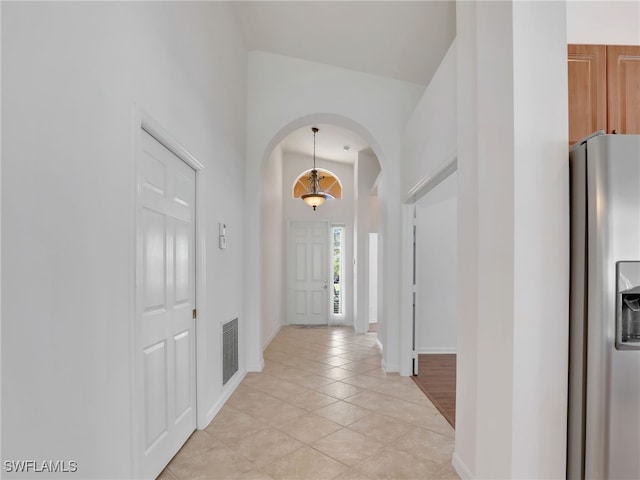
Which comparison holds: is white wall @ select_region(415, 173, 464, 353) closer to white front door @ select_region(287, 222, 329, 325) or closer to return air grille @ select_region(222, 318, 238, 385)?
return air grille @ select_region(222, 318, 238, 385)

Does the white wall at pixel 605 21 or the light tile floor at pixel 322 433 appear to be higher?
the white wall at pixel 605 21

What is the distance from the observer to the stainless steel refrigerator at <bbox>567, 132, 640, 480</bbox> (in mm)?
1373

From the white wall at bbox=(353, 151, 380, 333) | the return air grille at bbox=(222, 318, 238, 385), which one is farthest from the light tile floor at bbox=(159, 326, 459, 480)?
the white wall at bbox=(353, 151, 380, 333)

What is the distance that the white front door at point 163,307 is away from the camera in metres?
1.97

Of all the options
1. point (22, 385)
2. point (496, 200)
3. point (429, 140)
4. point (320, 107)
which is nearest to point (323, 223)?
point (320, 107)

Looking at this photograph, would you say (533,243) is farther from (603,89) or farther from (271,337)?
(271,337)

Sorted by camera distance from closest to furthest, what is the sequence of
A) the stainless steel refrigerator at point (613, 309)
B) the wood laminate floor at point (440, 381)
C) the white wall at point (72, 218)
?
1. the white wall at point (72, 218)
2. the stainless steel refrigerator at point (613, 309)
3. the wood laminate floor at point (440, 381)

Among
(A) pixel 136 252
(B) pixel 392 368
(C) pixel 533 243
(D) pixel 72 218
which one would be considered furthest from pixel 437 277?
(D) pixel 72 218

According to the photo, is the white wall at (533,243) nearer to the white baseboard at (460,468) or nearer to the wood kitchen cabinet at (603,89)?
the wood kitchen cabinet at (603,89)

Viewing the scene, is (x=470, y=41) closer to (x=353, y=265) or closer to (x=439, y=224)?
(x=439, y=224)

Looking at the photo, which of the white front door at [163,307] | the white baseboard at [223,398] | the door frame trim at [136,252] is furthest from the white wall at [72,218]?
the white baseboard at [223,398]

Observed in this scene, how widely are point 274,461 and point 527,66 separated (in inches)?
104

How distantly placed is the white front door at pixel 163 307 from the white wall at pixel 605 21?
2.73 metres

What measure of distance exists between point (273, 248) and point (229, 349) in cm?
323
